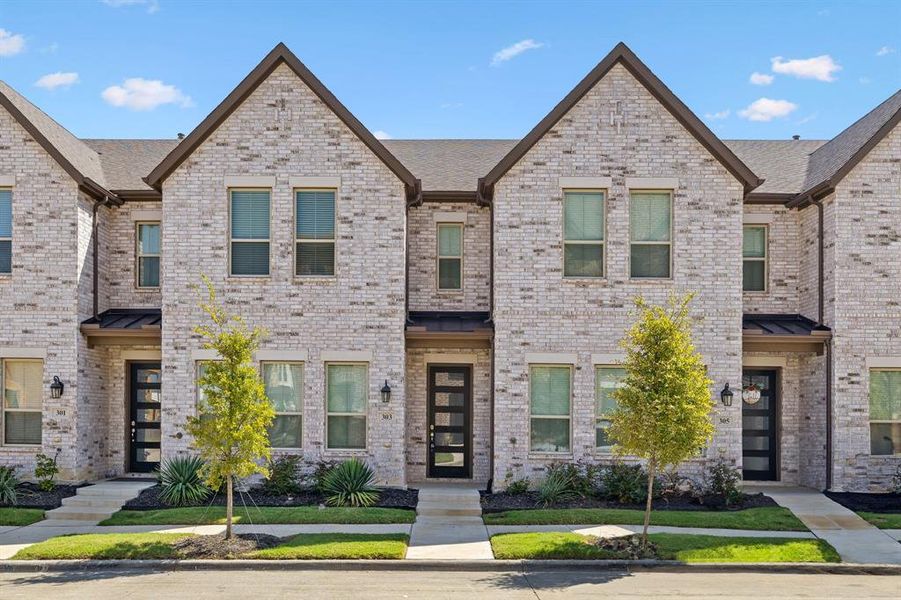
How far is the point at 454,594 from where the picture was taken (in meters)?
9.07

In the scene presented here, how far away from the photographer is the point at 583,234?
14.8 meters

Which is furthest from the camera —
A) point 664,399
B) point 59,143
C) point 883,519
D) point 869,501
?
point 59,143

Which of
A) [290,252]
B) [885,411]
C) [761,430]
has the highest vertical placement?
[290,252]

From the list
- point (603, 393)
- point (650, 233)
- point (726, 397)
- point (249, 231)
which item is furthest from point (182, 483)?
point (726, 397)

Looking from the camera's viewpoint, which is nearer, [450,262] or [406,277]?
[406,277]

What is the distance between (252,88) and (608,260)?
7954 mm

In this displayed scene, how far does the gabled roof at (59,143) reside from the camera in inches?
589

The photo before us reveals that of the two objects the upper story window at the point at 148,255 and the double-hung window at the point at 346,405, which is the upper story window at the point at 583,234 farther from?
the upper story window at the point at 148,255

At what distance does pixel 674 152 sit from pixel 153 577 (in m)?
11.8

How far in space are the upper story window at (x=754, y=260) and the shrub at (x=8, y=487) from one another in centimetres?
1548

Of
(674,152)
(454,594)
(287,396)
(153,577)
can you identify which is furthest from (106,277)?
(674,152)

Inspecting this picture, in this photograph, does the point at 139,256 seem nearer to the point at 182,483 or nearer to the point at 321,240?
the point at 321,240

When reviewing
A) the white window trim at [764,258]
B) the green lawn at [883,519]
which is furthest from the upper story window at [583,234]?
the green lawn at [883,519]

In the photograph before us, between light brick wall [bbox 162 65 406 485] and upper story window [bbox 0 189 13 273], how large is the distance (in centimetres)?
334
